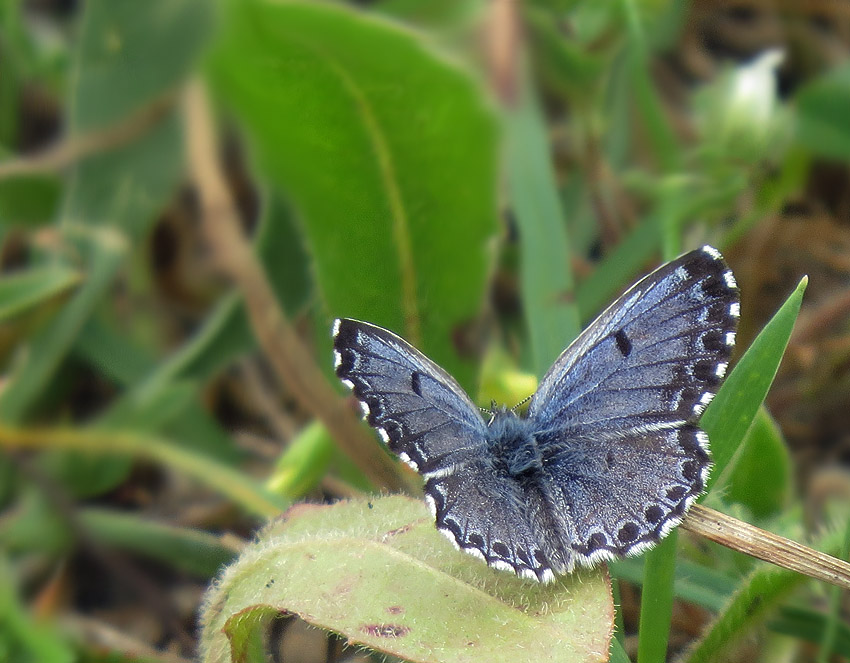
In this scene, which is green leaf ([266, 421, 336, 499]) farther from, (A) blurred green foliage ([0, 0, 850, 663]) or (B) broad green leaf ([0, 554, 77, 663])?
(B) broad green leaf ([0, 554, 77, 663])

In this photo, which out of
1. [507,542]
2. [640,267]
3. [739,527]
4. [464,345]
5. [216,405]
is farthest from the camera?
[216,405]

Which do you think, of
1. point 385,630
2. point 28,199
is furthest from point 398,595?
point 28,199

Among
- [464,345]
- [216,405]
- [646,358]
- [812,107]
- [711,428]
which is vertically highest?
[812,107]

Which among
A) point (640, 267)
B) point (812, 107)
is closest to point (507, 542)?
point (640, 267)

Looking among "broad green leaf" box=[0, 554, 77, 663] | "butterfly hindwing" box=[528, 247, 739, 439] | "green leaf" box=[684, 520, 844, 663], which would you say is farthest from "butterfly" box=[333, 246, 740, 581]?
"broad green leaf" box=[0, 554, 77, 663]

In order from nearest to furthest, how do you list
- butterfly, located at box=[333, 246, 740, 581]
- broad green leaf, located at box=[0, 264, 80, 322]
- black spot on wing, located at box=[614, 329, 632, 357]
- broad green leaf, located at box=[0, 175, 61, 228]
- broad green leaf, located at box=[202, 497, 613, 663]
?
broad green leaf, located at box=[202, 497, 613, 663] < butterfly, located at box=[333, 246, 740, 581] < black spot on wing, located at box=[614, 329, 632, 357] < broad green leaf, located at box=[0, 264, 80, 322] < broad green leaf, located at box=[0, 175, 61, 228]

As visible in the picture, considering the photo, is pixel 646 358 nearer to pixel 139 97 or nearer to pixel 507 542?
pixel 507 542

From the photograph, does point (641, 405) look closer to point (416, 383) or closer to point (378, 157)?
point (416, 383)
